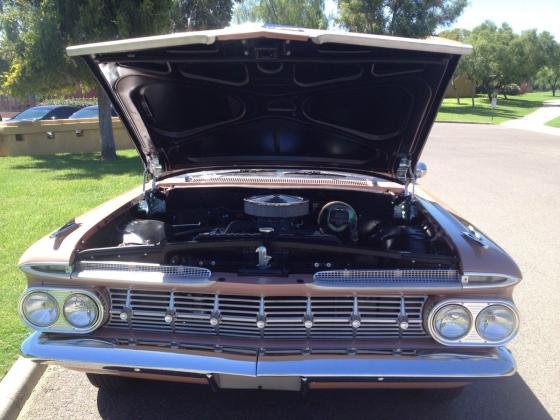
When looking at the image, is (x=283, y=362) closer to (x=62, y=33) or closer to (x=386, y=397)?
(x=386, y=397)

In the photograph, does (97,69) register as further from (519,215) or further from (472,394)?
(519,215)

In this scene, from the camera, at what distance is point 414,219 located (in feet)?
11.3

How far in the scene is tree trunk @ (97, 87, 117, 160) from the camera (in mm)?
11984

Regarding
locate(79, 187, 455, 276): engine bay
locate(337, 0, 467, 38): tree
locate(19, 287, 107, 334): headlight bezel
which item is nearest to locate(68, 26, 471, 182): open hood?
locate(79, 187, 455, 276): engine bay

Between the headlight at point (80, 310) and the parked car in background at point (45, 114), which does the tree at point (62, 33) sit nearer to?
the parked car in background at point (45, 114)

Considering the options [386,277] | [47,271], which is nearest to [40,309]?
[47,271]

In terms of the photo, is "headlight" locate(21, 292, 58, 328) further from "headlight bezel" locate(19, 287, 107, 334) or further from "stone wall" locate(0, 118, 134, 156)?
→ "stone wall" locate(0, 118, 134, 156)

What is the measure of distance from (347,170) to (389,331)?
173cm

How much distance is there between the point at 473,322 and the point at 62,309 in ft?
6.19

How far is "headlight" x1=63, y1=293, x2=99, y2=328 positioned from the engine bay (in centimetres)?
20

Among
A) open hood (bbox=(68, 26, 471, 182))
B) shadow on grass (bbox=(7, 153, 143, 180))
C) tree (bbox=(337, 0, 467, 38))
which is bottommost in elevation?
shadow on grass (bbox=(7, 153, 143, 180))

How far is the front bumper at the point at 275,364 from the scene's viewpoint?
224cm

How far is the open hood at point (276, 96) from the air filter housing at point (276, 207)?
76 cm

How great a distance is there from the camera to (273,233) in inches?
108
